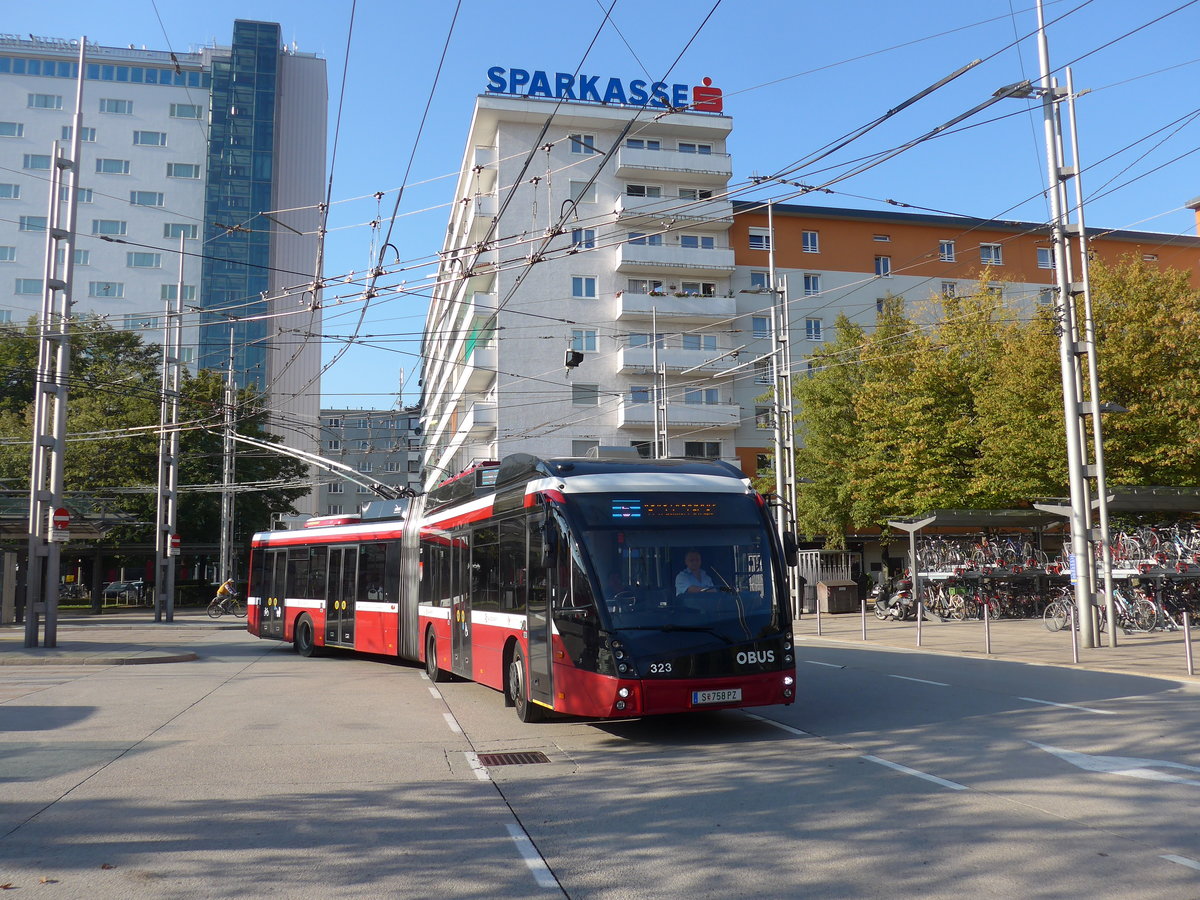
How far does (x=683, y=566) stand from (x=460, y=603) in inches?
208

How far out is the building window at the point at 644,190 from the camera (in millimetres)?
55031

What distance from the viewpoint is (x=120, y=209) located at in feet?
278

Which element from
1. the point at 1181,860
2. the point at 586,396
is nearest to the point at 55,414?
the point at 1181,860

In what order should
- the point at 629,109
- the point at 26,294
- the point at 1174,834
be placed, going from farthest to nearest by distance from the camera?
the point at 26,294 < the point at 629,109 < the point at 1174,834

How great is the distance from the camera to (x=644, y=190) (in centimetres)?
5525

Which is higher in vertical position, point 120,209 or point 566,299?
point 120,209

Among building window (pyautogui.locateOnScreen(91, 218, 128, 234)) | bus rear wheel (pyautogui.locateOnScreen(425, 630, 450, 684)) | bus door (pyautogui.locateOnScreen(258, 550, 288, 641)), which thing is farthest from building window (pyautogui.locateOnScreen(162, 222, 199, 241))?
bus rear wheel (pyautogui.locateOnScreen(425, 630, 450, 684))

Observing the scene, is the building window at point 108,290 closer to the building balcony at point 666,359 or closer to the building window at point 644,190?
the building window at point 644,190

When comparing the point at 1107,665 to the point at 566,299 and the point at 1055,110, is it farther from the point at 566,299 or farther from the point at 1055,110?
the point at 566,299

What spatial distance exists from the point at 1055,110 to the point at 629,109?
34.2 metres

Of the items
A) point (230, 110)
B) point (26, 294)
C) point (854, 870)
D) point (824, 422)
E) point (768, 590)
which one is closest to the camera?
point (854, 870)

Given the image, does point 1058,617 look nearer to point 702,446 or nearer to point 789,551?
point 789,551

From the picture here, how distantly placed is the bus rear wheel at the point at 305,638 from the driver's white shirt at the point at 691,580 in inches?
560

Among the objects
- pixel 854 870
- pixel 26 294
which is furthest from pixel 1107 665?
pixel 26 294
